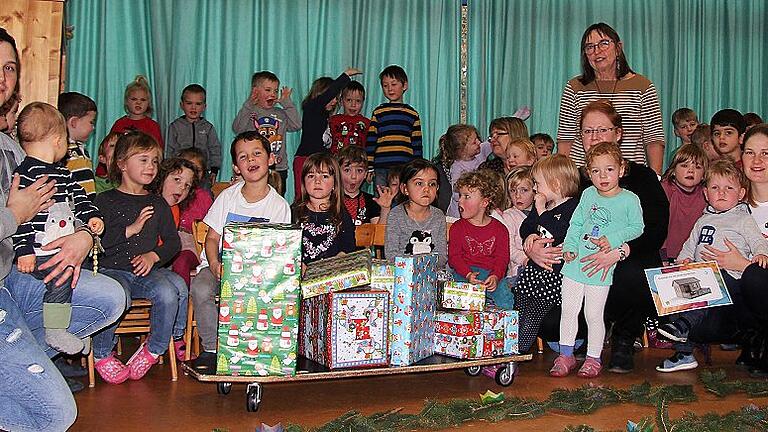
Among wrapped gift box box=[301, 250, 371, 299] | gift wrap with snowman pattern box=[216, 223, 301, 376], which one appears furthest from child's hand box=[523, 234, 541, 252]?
gift wrap with snowman pattern box=[216, 223, 301, 376]

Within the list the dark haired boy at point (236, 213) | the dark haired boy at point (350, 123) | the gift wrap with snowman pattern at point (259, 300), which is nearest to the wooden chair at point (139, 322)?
the dark haired boy at point (236, 213)

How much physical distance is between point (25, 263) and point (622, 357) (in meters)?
2.78

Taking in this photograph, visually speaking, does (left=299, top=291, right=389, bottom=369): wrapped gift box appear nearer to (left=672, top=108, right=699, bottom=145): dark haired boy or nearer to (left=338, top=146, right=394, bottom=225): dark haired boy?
(left=338, top=146, right=394, bottom=225): dark haired boy

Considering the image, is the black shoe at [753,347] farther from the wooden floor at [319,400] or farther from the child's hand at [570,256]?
the child's hand at [570,256]

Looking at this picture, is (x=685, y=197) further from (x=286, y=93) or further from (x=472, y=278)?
(x=286, y=93)

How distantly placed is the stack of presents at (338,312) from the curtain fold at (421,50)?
147 inches

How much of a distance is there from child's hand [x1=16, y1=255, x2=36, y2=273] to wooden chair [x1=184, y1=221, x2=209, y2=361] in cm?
123

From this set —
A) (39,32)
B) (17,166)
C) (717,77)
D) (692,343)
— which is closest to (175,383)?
(17,166)

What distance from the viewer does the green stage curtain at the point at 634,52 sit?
816 centimetres

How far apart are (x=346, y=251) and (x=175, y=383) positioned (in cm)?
100

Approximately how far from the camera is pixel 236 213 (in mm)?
4250

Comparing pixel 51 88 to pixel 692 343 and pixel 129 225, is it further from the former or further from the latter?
pixel 692 343

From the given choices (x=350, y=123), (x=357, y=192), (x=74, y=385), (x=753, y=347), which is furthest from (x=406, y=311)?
(x=350, y=123)

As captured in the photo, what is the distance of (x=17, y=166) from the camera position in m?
3.08
